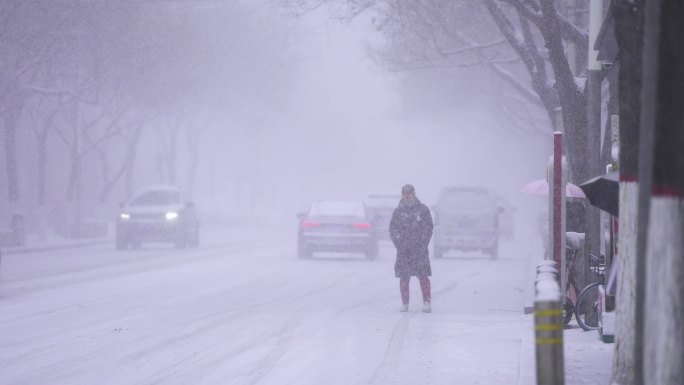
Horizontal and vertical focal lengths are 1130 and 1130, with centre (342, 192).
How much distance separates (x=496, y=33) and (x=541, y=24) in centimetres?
1635

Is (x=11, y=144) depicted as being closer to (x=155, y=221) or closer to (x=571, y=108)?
(x=155, y=221)

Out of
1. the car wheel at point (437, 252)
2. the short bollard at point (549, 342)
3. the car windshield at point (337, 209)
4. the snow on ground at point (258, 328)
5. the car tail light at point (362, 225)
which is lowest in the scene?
the snow on ground at point (258, 328)

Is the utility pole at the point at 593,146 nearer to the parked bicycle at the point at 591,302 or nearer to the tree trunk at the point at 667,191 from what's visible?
the parked bicycle at the point at 591,302

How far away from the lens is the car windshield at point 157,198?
3478 cm

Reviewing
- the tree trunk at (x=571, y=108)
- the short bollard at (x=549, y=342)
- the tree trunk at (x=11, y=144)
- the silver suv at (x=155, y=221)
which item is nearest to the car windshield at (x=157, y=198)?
the silver suv at (x=155, y=221)

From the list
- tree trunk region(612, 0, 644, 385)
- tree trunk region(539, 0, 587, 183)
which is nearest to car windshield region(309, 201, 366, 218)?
tree trunk region(539, 0, 587, 183)

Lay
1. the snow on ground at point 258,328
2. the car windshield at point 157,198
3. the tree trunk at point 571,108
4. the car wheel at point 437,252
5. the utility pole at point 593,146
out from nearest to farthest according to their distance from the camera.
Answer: the snow on ground at point 258,328, the utility pole at point 593,146, the tree trunk at point 571,108, the car wheel at point 437,252, the car windshield at point 157,198

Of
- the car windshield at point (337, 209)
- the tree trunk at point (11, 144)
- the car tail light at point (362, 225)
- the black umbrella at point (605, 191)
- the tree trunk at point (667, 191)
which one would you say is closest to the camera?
the tree trunk at point (667, 191)

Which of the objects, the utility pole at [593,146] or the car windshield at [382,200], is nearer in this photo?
the utility pole at [593,146]

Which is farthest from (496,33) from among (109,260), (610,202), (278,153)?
(278,153)

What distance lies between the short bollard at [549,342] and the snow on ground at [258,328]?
9.85 feet

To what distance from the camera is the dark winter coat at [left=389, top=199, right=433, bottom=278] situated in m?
16.4

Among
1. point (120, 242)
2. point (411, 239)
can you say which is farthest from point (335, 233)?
point (411, 239)

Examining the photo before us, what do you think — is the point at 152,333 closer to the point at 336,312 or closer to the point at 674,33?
the point at 336,312
